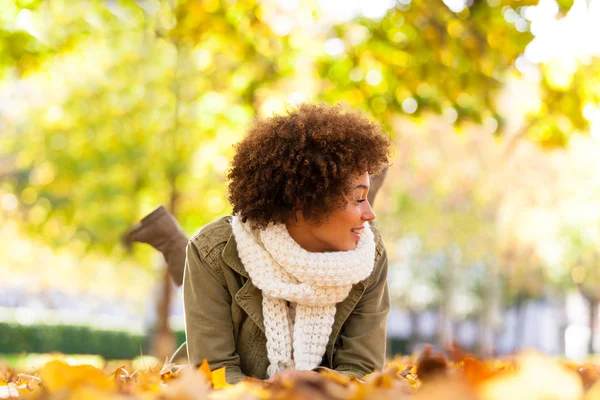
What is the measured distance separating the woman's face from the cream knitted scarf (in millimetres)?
65

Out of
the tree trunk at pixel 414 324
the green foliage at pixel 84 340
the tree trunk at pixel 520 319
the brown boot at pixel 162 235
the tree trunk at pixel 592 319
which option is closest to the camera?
the brown boot at pixel 162 235

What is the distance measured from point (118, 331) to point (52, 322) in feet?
7.55

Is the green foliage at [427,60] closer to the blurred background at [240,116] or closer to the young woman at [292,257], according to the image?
the blurred background at [240,116]

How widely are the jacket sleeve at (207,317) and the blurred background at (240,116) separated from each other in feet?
3.15

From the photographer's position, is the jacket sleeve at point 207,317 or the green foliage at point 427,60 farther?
the green foliage at point 427,60

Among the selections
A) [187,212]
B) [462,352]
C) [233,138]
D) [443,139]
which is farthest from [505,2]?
[443,139]

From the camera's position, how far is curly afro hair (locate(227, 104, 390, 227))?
2986 mm

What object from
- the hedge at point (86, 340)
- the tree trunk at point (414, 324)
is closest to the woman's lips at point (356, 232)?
the hedge at point (86, 340)

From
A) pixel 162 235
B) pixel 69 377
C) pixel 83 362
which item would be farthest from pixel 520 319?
pixel 69 377

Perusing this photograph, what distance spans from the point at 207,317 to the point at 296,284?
378mm

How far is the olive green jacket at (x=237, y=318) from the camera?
2973 mm

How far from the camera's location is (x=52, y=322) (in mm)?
25641

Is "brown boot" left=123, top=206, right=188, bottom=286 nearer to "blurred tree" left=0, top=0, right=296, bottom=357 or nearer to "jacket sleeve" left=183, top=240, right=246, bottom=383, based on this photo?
"jacket sleeve" left=183, top=240, right=246, bottom=383

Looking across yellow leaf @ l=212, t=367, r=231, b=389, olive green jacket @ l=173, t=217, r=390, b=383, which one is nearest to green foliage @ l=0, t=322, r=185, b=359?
olive green jacket @ l=173, t=217, r=390, b=383
